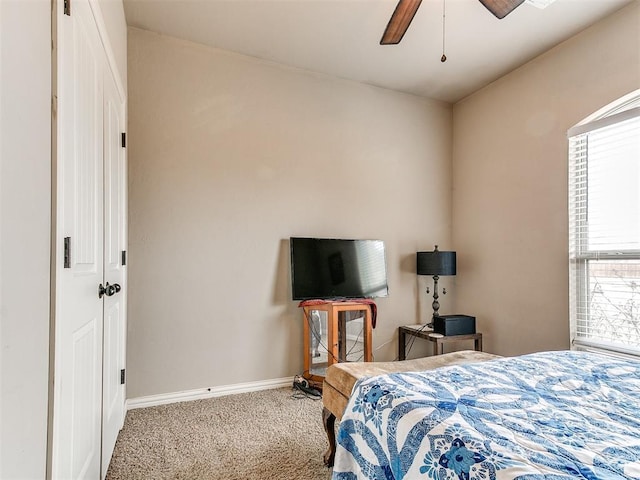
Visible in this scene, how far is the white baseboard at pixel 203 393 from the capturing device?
8.65 feet

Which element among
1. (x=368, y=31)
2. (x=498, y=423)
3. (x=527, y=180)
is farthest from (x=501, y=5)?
(x=498, y=423)

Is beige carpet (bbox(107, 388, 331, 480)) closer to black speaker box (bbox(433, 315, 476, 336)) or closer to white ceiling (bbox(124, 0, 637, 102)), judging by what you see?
black speaker box (bbox(433, 315, 476, 336))

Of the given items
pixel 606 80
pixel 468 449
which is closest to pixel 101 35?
pixel 468 449

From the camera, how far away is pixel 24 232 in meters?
0.79

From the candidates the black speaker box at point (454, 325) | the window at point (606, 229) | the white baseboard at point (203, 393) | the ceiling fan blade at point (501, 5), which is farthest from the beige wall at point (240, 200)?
the ceiling fan blade at point (501, 5)

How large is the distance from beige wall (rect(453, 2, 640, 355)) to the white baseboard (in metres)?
2.03

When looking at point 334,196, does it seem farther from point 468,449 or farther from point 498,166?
point 468,449

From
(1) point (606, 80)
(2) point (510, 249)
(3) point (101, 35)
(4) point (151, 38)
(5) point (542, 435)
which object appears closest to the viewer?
(5) point (542, 435)

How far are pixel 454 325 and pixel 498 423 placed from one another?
2.32 m

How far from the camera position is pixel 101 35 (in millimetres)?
1632

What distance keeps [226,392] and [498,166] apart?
312cm

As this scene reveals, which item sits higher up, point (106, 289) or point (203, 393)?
point (106, 289)

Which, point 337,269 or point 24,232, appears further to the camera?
point 337,269

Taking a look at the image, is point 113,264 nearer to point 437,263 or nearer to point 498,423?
point 498,423
